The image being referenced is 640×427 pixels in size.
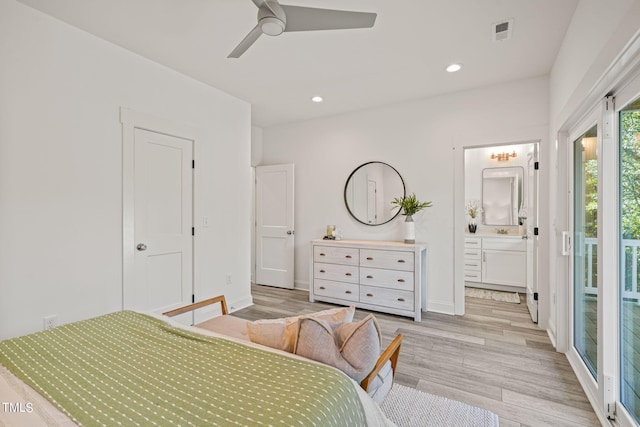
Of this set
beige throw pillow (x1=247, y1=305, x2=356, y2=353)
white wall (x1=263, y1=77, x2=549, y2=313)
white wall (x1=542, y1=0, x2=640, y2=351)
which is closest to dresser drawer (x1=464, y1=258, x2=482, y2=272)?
white wall (x1=263, y1=77, x2=549, y2=313)

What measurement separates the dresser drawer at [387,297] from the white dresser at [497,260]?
1951 mm

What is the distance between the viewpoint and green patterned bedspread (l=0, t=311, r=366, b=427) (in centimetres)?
94

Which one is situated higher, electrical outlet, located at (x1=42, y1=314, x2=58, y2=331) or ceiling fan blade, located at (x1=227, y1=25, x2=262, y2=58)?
ceiling fan blade, located at (x1=227, y1=25, x2=262, y2=58)

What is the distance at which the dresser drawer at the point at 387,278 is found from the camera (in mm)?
3467

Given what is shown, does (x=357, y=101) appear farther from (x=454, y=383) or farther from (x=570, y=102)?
(x=454, y=383)

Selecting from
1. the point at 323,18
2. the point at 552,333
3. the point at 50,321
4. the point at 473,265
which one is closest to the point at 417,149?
the point at 473,265

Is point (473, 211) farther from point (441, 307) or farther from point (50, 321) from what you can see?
point (50, 321)

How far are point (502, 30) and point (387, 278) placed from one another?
8.30ft

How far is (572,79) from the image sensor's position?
7.20 ft

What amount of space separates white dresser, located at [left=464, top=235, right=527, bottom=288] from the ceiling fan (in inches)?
159

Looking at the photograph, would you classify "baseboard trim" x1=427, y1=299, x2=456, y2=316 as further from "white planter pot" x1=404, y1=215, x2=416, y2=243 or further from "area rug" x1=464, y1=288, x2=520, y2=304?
"area rug" x1=464, y1=288, x2=520, y2=304

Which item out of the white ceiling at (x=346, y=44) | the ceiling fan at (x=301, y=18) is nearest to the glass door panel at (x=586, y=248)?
the white ceiling at (x=346, y=44)

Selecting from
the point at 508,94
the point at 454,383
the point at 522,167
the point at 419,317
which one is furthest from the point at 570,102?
the point at 522,167

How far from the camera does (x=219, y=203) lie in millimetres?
3619
